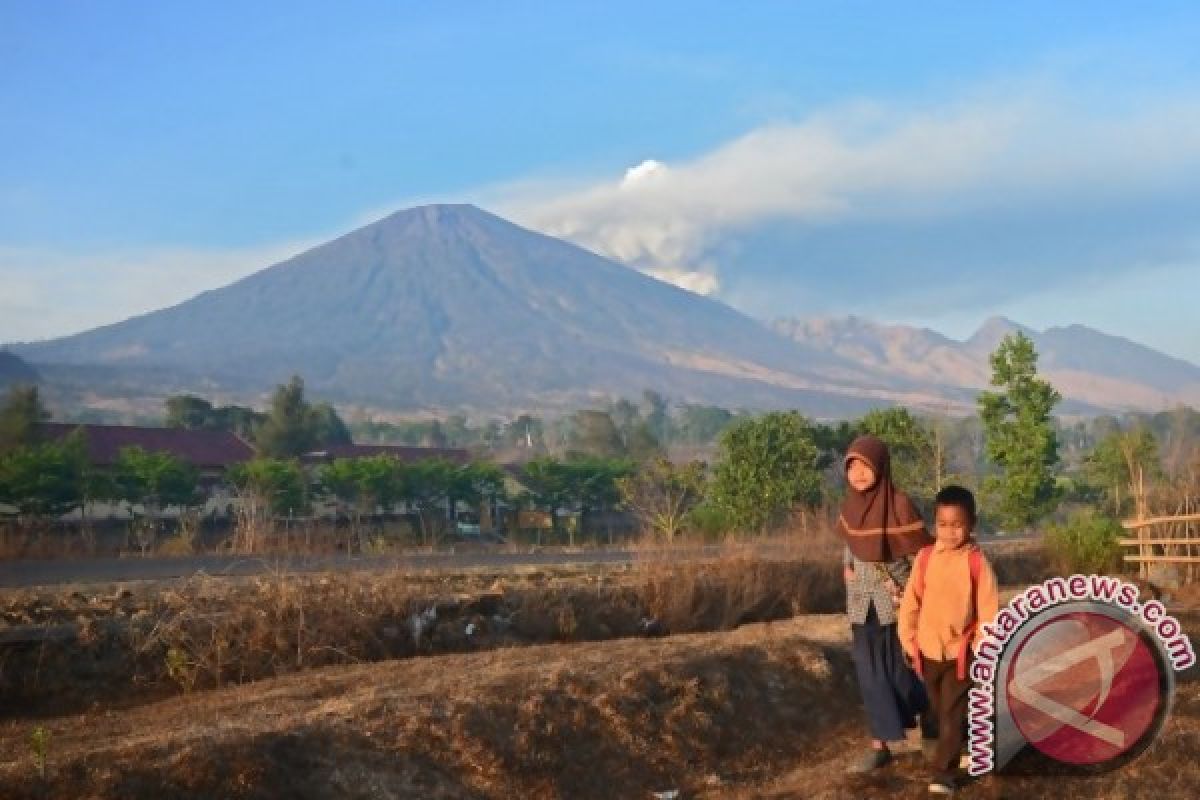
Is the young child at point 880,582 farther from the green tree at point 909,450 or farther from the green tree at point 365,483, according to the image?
the green tree at point 365,483

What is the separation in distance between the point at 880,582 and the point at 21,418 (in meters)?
38.7

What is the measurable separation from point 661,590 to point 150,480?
22640 millimetres

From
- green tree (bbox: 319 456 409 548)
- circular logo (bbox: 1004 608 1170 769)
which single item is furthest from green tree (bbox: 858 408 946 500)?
circular logo (bbox: 1004 608 1170 769)

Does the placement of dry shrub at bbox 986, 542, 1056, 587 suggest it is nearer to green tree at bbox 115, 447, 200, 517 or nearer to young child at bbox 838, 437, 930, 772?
young child at bbox 838, 437, 930, 772

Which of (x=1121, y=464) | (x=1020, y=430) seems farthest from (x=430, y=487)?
(x=1121, y=464)

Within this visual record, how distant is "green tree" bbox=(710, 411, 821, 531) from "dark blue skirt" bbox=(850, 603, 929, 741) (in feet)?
67.7

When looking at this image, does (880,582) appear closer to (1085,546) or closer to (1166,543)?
(1166,543)

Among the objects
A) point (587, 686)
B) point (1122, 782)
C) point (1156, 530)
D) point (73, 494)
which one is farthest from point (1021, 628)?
point (73, 494)

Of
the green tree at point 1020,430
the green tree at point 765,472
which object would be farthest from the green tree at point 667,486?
the green tree at point 1020,430

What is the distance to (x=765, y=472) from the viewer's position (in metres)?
28.3

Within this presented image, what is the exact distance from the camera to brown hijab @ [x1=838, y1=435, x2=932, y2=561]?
6488 mm

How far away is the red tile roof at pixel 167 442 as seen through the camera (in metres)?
45.5

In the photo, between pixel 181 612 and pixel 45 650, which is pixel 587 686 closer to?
pixel 181 612

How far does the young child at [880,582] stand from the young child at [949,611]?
0.32 m
